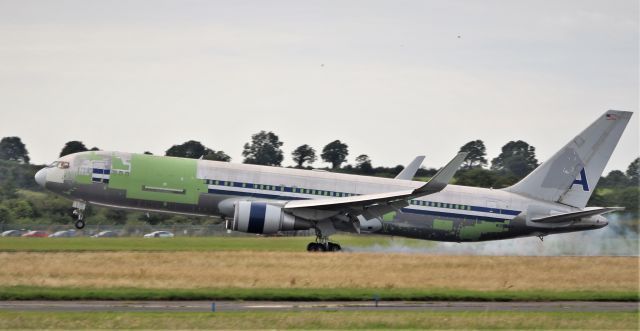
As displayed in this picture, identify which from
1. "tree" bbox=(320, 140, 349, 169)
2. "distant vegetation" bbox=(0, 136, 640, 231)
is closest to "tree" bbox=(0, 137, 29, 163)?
"distant vegetation" bbox=(0, 136, 640, 231)

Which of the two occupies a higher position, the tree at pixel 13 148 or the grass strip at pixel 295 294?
the tree at pixel 13 148

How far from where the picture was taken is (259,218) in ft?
135

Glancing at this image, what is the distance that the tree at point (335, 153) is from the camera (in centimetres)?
10506

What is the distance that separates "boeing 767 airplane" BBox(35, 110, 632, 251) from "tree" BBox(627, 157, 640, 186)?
42.1 metres

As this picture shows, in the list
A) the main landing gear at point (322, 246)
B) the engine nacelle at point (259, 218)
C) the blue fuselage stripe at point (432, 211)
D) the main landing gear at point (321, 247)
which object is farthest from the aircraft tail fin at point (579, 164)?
the engine nacelle at point (259, 218)

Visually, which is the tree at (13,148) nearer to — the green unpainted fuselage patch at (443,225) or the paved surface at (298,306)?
the green unpainted fuselage patch at (443,225)

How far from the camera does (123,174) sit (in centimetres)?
4266

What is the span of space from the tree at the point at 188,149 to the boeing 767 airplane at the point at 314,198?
52.7m

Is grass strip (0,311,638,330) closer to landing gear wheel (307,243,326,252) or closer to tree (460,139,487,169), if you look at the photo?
landing gear wheel (307,243,326,252)

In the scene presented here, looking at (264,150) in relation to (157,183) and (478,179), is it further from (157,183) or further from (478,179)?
(157,183)

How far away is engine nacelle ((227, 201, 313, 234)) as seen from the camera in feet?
134

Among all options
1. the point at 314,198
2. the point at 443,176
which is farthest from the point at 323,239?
the point at 443,176

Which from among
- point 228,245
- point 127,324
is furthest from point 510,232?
point 127,324

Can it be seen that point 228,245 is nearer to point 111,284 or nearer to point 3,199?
point 111,284
